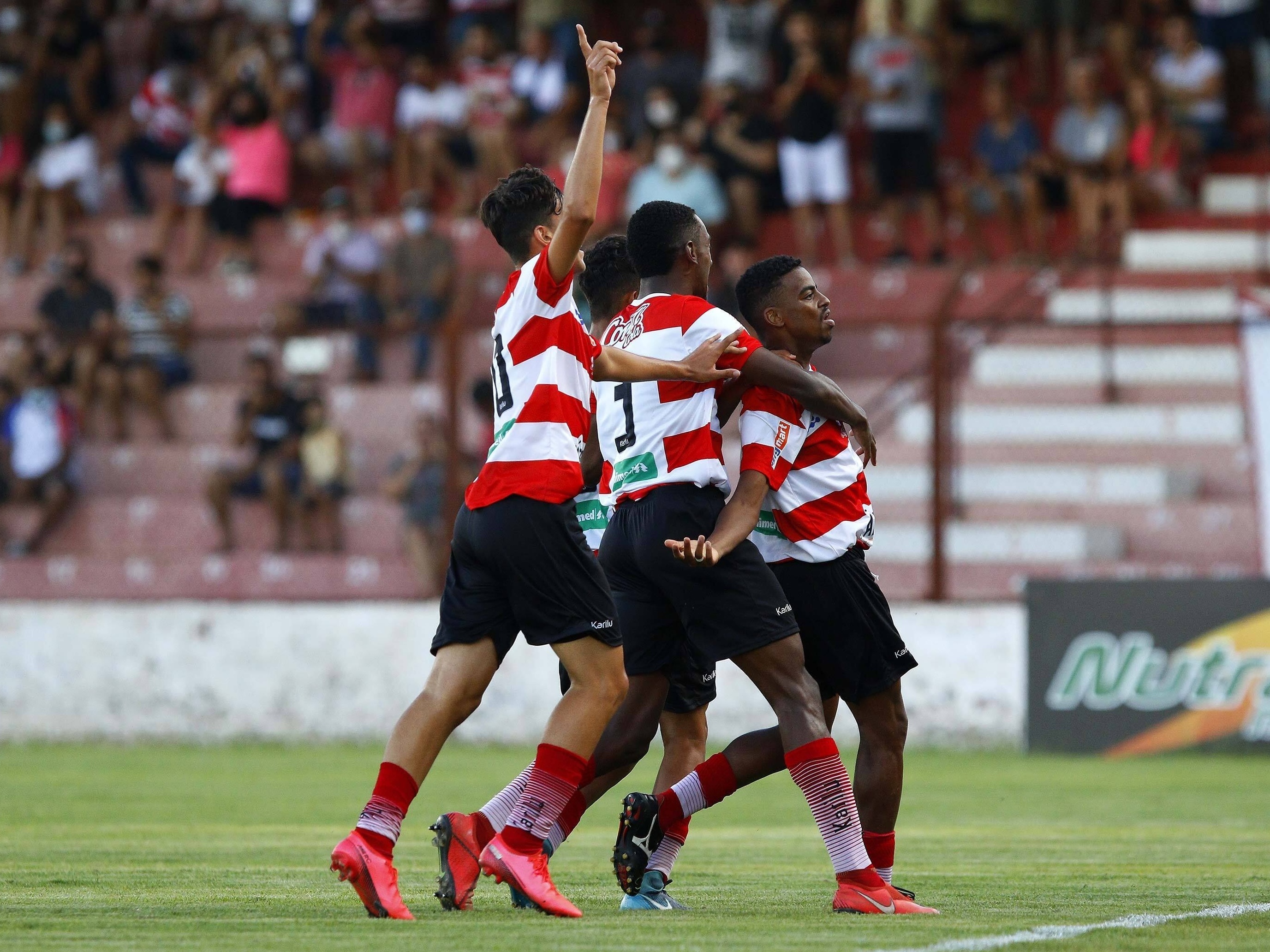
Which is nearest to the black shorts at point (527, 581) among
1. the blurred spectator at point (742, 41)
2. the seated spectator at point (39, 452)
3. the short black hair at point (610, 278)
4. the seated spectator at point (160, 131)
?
the short black hair at point (610, 278)

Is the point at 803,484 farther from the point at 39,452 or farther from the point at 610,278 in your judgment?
the point at 39,452

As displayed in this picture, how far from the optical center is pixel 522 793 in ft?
19.9

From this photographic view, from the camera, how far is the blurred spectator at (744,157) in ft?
60.6

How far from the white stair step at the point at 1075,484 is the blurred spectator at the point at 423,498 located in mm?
3805

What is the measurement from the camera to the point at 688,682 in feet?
21.8

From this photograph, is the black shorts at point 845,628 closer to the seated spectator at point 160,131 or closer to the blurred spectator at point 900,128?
the blurred spectator at point 900,128

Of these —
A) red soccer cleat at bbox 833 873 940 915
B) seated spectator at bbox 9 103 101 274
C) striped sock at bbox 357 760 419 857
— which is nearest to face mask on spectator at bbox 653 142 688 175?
seated spectator at bbox 9 103 101 274

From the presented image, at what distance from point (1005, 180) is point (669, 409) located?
42.7 ft

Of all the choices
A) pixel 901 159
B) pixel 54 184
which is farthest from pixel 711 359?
pixel 54 184

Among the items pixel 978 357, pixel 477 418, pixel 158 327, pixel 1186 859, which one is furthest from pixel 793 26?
pixel 1186 859

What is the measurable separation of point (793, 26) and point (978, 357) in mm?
3966

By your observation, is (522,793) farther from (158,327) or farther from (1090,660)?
(158,327)

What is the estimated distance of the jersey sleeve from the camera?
20.5 feet

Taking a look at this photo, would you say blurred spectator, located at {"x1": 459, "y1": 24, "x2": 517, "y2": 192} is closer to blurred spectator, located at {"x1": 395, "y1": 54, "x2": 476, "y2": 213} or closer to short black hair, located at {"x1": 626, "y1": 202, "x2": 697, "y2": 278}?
blurred spectator, located at {"x1": 395, "y1": 54, "x2": 476, "y2": 213}
